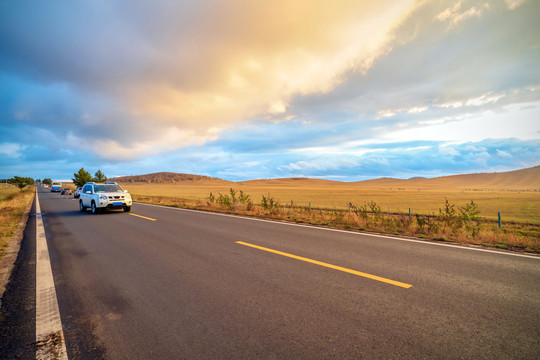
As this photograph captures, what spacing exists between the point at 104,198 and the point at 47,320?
13.4 meters

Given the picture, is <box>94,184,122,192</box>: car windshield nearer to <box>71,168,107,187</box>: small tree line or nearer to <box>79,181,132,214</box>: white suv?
<box>79,181,132,214</box>: white suv

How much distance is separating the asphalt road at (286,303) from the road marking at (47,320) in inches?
3.3

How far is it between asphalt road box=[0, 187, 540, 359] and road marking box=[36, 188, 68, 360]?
8 centimetres

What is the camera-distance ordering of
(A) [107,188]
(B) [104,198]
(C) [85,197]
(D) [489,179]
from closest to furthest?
(B) [104,198]
(A) [107,188]
(C) [85,197]
(D) [489,179]

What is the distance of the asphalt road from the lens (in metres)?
2.73

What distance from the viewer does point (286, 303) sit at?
3.68 metres

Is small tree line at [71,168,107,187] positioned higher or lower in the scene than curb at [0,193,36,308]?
higher

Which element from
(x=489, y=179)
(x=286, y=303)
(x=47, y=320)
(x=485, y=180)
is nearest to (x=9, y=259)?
(x=47, y=320)

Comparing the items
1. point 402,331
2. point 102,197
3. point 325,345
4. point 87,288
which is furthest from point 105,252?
point 102,197

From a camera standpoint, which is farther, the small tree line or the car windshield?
the small tree line

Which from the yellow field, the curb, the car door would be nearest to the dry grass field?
the yellow field

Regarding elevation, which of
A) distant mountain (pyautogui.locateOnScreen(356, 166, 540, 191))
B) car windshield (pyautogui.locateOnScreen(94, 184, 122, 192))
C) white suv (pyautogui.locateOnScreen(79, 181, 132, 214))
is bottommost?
white suv (pyautogui.locateOnScreen(79, 181, 132, 214))

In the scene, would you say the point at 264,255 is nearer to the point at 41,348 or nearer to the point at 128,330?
the point at 128,330

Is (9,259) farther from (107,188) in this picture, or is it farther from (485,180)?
(485,180)
